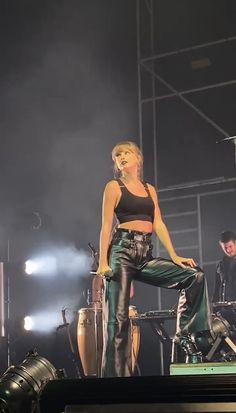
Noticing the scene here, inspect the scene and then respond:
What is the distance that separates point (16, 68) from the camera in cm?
873

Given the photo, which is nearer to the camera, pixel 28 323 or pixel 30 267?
pixel 28 323

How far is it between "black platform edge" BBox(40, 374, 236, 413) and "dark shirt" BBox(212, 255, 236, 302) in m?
4.69

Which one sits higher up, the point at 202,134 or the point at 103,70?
the point at 103,70

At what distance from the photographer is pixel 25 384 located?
10.2ft

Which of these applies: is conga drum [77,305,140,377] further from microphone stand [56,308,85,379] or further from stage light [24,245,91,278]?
stage light [24,245,91,278]

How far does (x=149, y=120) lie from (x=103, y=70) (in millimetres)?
935

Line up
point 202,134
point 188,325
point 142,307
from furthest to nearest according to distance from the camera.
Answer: point 202,134
point 142,307
point 188,325

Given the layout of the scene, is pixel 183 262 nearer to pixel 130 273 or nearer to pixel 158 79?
pixel 130 273

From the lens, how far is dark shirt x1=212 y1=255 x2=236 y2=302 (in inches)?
269

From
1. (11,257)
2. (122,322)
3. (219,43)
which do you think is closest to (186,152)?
(219,43)

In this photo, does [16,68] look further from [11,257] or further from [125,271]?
[125,271]

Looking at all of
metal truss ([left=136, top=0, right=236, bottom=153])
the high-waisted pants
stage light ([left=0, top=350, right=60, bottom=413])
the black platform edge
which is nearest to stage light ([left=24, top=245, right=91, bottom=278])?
metal truss ([left=136, top=0, right=236, bottom=153])

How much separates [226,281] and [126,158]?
314 centimetres

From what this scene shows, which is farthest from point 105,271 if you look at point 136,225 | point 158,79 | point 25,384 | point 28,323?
point 158,79
